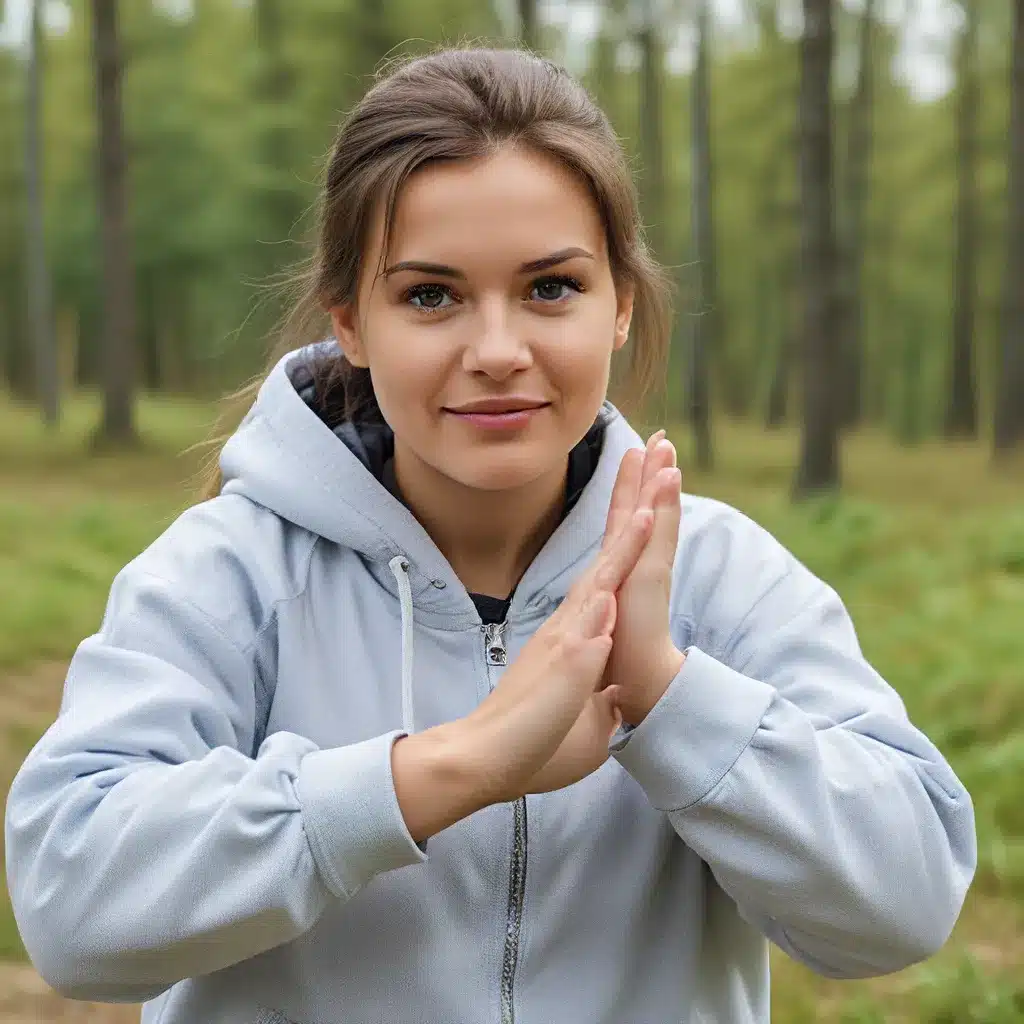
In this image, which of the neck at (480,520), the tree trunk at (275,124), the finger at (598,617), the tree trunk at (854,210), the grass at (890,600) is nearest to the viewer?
the finger at (598,617)

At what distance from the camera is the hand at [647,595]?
75.6 inches

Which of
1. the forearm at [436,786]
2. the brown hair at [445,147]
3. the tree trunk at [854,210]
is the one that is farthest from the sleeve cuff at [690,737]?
the tree trunk at [854,210]

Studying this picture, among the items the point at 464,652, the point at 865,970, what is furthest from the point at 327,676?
the point at 865,970

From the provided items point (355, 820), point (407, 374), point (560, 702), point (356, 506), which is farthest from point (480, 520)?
point (355, 820)

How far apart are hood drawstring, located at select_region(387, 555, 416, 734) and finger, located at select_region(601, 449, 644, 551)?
305 millimetres

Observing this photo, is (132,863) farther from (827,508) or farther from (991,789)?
(827,508)

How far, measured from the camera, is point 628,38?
22.5 metres

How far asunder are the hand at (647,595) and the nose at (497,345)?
22 cm

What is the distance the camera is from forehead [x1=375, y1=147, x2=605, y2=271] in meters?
2.04

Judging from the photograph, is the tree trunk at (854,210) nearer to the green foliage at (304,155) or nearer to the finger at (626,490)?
the green foliage at (304,155)

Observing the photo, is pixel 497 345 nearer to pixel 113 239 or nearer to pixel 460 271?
pixel 460 271

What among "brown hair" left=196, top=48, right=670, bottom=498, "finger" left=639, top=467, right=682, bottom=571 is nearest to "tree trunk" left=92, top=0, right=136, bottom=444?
"brown hair" left=196, top=48, right=670, bottom=498

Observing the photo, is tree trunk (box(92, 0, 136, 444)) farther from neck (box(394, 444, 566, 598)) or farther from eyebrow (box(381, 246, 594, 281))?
eyebrow (box(381, 246, 594, 281))

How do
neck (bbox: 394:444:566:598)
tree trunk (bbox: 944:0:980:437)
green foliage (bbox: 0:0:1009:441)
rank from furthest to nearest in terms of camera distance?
green foliage (bbox: 0:0:1009:441), tree trunk (bbox: 944:0:980:437), neck (bbox: 394:444:566:598)
